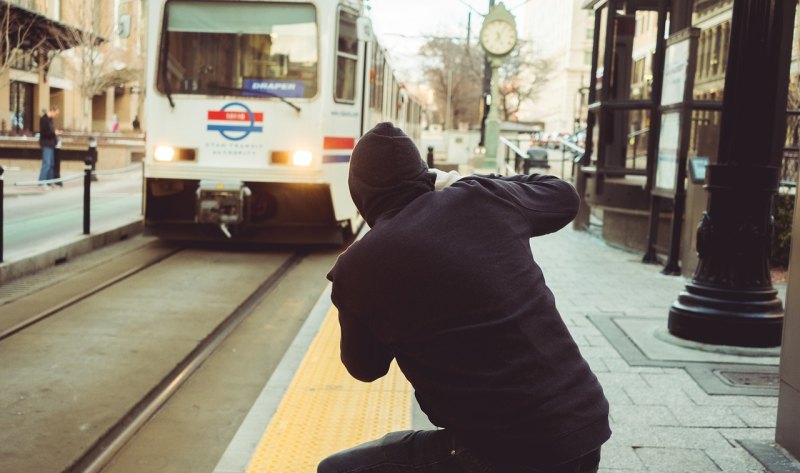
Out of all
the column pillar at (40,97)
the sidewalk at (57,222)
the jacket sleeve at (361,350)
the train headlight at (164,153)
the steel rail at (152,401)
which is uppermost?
the column pillar at (40,97)

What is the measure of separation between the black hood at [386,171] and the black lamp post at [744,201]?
15.2 feet

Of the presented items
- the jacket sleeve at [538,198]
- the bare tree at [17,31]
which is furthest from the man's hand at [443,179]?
the bare tree at [17,31]

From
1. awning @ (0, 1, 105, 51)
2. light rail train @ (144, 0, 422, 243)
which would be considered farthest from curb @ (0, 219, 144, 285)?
awning @ (0, 1, 105, 51)

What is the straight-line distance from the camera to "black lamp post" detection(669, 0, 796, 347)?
20.4ft

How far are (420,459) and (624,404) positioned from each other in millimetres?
3061

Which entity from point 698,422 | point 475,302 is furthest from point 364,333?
point 698,422

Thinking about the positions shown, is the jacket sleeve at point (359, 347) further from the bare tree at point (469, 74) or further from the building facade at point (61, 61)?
the bare tree at point (469, 74)

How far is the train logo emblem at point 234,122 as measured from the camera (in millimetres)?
11117

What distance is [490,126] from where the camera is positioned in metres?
27.2

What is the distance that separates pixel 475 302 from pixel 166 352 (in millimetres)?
4932

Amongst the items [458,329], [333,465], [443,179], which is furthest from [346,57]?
[458,329]

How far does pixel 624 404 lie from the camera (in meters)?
5.02

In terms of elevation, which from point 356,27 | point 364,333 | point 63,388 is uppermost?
point 356,27

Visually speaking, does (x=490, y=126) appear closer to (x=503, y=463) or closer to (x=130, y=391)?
(x=130, y=391)
